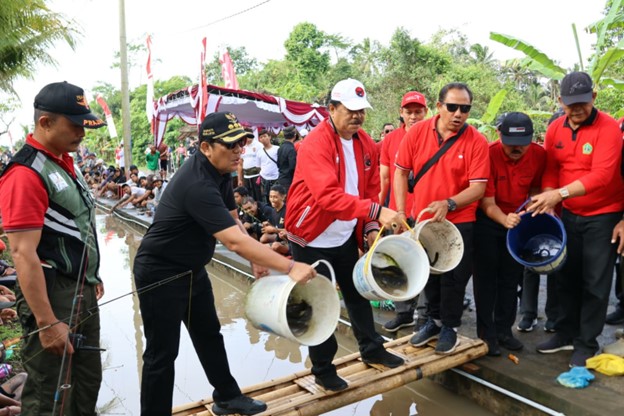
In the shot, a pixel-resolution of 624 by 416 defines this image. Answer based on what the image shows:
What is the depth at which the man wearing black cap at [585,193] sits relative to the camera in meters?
3.45

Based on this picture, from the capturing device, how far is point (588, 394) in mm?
3400

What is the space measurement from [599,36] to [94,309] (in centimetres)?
892

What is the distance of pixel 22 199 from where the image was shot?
234cm

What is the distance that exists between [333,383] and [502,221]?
162cm

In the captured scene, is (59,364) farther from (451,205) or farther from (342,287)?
(451,205)

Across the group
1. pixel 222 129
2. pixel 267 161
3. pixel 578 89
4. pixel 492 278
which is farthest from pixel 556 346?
pixel 267 161

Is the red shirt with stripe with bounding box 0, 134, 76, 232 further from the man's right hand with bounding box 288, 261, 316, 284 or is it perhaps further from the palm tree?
the palm tree

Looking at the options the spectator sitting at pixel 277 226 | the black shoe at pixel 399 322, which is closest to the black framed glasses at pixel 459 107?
the black shoe at pixel 399 322

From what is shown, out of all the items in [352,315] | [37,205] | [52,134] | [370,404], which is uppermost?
[52,134]

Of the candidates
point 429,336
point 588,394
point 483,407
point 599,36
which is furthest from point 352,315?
point 599,36

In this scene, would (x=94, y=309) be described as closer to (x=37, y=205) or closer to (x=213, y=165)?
(x=37, y=205)

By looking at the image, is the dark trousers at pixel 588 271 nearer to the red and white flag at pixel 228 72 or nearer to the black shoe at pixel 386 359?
the black shoe at pixel 386 359

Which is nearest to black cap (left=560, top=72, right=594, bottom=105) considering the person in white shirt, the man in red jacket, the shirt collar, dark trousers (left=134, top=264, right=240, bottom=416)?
the man in red jacket

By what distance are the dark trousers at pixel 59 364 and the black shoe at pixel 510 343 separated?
300cm
